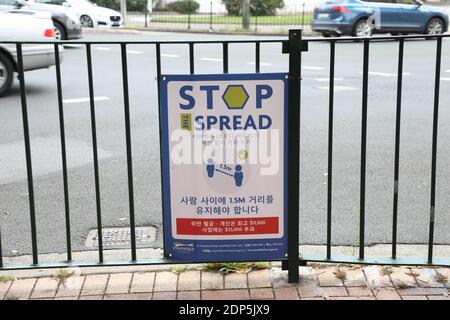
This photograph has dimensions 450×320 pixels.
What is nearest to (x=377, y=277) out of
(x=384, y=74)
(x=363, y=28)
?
(x=384, y=74)

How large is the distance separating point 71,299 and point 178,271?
692mm

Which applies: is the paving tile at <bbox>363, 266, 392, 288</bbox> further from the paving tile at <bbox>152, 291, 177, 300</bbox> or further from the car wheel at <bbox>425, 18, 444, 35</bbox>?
the car wheel at <bbox>425, 18, 444, 35</bbox>

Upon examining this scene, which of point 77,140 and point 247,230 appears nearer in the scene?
point 247,230

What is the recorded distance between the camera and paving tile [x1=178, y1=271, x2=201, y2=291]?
13.3 feet

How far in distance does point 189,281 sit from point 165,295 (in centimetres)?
22

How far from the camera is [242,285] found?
411cm

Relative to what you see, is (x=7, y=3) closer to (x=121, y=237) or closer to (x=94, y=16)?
(x=94, y=16)

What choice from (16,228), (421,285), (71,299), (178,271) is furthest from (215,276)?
(16,228)

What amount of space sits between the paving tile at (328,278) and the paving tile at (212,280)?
606 mm

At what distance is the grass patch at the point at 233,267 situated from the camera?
4277 mm

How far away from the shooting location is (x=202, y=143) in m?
3.90

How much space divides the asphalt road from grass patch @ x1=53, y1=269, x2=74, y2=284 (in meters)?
0.76

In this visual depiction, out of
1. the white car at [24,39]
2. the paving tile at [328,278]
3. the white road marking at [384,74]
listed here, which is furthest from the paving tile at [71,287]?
the white road marking at [384,74]

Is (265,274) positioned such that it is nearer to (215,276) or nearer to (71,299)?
(215,276)
